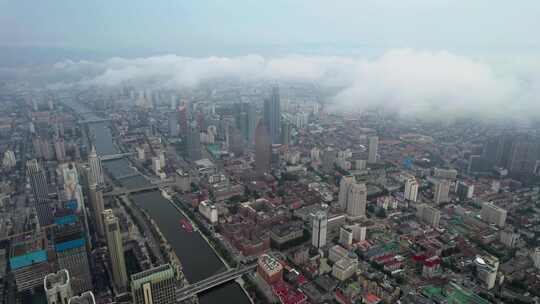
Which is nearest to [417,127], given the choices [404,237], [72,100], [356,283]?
[404,237]

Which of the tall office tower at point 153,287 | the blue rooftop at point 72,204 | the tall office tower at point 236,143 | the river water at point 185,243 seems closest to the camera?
the tall office tower at point 153,287

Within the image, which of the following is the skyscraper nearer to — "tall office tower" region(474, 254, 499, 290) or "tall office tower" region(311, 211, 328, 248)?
"tall office tower" region(311, 211, 328, 248)

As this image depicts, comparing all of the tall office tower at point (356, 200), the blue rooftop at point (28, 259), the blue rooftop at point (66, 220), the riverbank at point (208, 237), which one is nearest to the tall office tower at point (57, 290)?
the blue rooftop at point (28, 259)

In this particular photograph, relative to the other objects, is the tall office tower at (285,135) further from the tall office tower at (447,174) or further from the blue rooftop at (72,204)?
the blue rooftop at (72,204)

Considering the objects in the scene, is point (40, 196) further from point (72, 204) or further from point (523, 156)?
point (523, 156)

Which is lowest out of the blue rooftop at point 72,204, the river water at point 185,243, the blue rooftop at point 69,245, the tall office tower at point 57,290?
the river water at point 185,243

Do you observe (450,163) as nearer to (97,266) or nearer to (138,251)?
(138,251)
